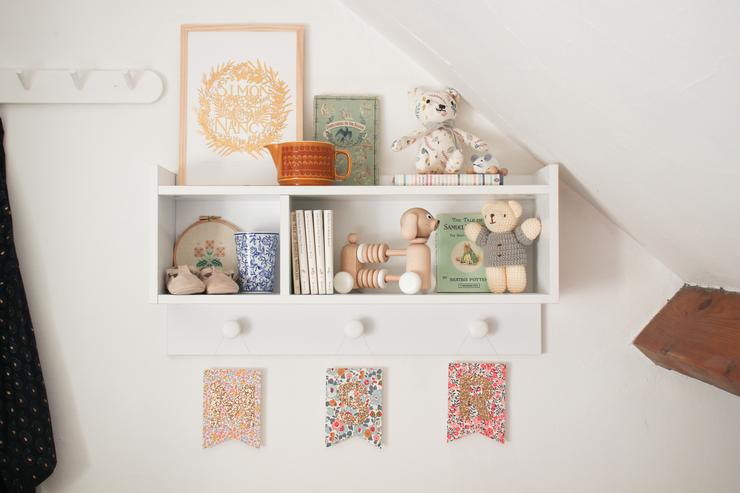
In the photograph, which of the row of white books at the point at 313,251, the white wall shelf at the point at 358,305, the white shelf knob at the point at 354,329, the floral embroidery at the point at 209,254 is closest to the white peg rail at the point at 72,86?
the white wall shelf at the point at 358,305

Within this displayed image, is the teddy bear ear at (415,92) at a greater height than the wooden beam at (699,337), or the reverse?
the teddy bear ear at (415,92)

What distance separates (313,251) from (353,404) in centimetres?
44

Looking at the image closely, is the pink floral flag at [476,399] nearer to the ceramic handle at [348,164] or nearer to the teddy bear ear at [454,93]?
the ceramic handle at [348,164]

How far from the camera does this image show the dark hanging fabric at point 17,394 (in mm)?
1573

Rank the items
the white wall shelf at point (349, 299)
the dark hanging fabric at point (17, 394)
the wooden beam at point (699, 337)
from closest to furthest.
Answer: the wooden beam at point (699, 337) → the white wall shelf at point (349, 299) → the dark hanging fabric at point (17, 394)

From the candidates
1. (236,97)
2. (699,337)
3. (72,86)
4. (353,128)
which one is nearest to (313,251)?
(353,128)

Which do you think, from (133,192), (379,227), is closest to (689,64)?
(379,227)

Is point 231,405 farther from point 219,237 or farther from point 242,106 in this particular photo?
point 242,106

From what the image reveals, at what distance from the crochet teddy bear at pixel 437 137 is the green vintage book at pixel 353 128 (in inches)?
4.0

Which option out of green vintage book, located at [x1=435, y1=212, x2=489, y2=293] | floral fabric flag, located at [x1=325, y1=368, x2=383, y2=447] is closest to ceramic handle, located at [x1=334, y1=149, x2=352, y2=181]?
green vintage book, located at [x1=435, y1=212, x2=489, y2=293]

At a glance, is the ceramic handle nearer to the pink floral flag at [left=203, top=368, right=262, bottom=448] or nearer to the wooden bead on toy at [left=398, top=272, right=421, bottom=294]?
the wooden bead on toy at [left=398, top=272, right=421, bottom=294]

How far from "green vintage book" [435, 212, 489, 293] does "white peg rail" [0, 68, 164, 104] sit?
0.81m

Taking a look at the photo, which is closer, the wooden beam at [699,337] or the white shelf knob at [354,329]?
the wooden beam at [699,337]

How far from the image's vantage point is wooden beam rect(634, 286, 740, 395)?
130 cm
